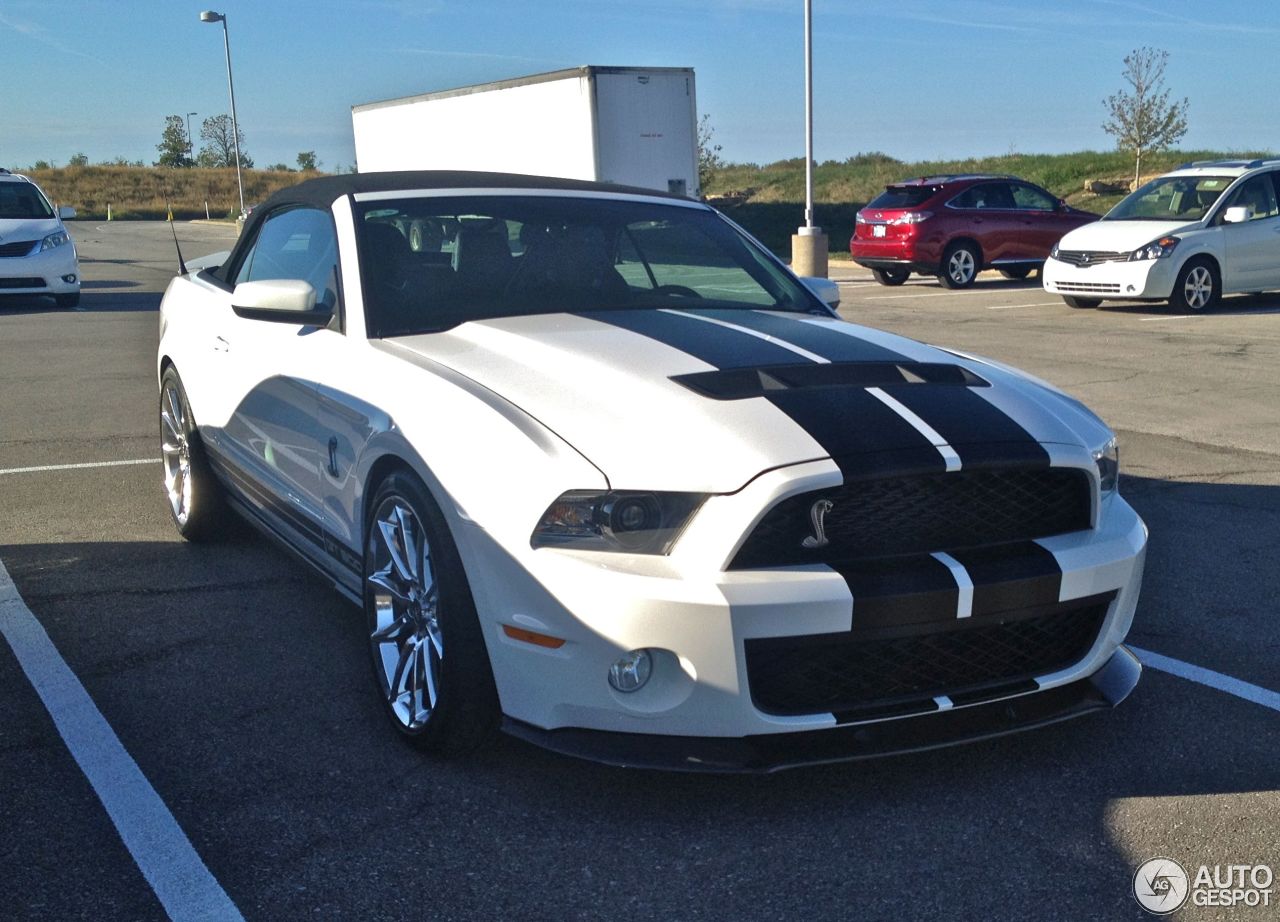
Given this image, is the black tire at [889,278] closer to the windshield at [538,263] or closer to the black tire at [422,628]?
the windshield at [538,263]

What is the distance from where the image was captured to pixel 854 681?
3.34 meters

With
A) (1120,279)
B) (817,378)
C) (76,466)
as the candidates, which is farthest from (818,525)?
(1120,279)

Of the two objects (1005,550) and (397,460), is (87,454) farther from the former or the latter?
(1005,550)

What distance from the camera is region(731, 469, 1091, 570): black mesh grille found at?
10.8 feet

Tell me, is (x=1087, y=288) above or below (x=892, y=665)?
below

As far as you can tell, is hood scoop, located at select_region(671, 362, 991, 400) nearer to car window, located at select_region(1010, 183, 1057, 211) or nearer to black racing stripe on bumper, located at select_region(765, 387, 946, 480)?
black racing stripe on bumper, located at select_region(765, 387, 946, 480)

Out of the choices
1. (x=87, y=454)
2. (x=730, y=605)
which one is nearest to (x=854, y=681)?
(x=730, y=605)

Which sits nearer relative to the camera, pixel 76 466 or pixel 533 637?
pixel 533 637

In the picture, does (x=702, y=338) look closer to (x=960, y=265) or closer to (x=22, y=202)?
(x=22, y=202)

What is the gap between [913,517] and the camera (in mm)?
3395

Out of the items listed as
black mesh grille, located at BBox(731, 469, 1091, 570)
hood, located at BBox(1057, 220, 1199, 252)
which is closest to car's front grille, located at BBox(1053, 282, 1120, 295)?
hood, located at BBox(1057, 220, 1199, 252)

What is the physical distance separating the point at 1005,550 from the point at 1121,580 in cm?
38

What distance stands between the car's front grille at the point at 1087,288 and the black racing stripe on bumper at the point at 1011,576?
13.0m

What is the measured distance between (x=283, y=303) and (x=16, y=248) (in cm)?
1472
